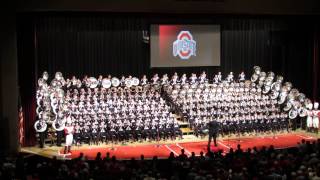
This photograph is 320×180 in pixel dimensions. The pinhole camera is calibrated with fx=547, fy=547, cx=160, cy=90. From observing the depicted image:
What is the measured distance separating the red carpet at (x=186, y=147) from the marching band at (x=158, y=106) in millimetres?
501

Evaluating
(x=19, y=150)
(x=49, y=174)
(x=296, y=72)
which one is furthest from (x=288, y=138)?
(x=49, y=174)

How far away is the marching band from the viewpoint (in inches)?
814

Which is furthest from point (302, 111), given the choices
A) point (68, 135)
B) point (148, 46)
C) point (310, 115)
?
point (68, 135)

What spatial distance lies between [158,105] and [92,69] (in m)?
4.31

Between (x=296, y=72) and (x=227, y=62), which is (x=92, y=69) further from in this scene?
(x=296, y=72)

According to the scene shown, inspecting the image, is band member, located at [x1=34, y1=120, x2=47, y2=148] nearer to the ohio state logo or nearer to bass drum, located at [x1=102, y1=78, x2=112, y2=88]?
bass drum, located at [x1=102, y1=78, x2=112, y2=88]

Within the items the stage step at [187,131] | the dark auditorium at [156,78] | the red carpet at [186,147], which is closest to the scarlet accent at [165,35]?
the dark auditorium at [156,78]

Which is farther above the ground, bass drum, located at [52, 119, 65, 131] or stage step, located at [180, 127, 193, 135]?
bass drum, located at [52, 119, 65, 131]

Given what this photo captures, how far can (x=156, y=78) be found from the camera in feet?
76.6

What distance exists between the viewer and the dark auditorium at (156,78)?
20016 mm

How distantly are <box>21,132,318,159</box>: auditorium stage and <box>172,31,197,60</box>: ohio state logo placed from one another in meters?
3.95

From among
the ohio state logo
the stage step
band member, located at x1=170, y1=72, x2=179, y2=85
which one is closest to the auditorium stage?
the stage step

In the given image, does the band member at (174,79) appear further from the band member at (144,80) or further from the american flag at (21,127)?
the american flag at (21,127)

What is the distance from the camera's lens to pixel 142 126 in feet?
69.4
